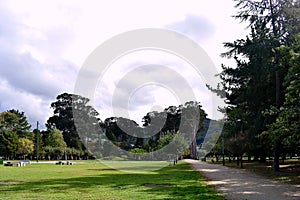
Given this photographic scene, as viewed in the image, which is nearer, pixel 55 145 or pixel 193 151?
pixel 55 145

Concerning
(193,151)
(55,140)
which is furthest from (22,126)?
(193,151)

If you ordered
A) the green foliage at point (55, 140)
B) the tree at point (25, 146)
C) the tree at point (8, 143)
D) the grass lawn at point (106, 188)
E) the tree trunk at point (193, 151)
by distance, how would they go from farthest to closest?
1. the tree trunk at point (193, 151)
2. the green foliage at point (55, 140)
3. the tree at point (25, 146)
4. the tree at point (8, 143)
5. the grass lawn at point (106, 188)

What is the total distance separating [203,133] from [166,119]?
796 inches

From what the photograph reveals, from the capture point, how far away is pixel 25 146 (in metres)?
65.1

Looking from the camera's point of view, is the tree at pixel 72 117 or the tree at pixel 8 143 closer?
the tree at pixel 8 143

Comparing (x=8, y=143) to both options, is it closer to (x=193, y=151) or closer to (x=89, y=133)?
(x=89, y=133)

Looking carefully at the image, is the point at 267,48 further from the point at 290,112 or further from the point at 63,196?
the point at 63,196

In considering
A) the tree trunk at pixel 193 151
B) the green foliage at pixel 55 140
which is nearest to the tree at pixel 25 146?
the green foliage at pixel 55 140

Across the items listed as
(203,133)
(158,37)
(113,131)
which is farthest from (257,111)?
(203,133)

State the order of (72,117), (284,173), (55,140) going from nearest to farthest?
(284,173) < (55,140) < (72,117)

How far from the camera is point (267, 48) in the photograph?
23.5 m

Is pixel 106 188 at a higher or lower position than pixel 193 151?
higher

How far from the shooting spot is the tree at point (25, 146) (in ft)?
213

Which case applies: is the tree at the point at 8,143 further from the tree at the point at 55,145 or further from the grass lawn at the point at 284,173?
the grass lawn at the point at 284,173
